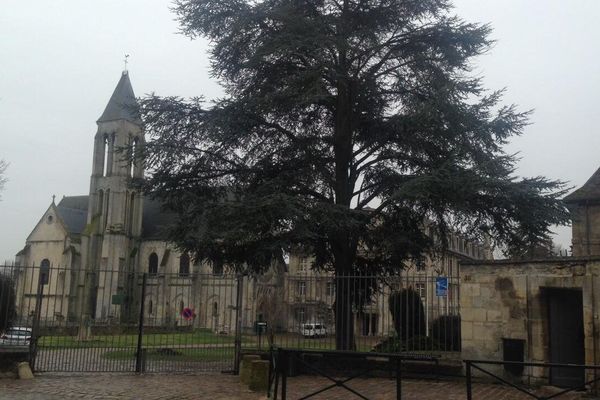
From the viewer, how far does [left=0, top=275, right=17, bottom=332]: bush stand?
46.0 ft

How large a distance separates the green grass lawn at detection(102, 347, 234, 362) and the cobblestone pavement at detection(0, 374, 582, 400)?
5.70 feet

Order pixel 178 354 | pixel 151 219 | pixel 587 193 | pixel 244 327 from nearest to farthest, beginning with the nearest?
1. pixel 178 354
2. pixel 244 327
3. pixel 587 193
4. pixel 151 219

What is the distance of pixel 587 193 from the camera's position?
89.2 feet

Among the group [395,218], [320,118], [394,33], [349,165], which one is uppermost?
[394,33]

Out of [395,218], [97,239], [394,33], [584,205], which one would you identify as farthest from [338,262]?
[97,239]

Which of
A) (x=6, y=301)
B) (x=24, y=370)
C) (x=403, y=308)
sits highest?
(x=403, y=308)

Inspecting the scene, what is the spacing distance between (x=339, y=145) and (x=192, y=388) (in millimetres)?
9917

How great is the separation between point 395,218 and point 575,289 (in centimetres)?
705

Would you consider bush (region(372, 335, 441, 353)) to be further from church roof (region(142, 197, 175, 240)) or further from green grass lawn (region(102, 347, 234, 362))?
church roof (region(142, 197, 175, 240))

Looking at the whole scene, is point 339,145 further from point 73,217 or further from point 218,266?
point 73,217

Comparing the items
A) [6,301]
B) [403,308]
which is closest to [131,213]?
[6,301]

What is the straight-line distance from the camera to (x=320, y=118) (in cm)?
2061

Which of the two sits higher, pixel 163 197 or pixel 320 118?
pixel 320 118

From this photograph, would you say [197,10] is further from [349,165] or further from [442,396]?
[442,396]
